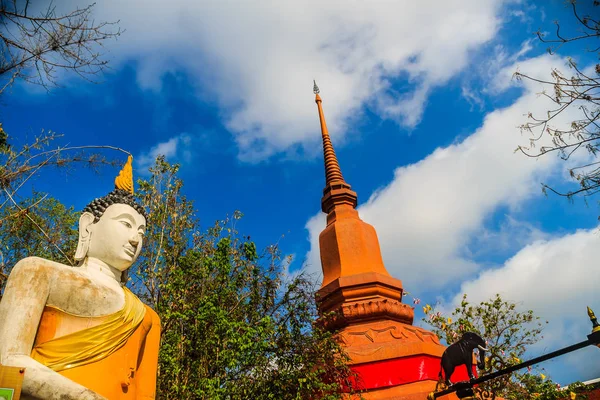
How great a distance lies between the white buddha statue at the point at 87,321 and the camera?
336 centimetres

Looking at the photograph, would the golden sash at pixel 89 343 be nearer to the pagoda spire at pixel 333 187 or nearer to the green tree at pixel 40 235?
the green tree at pixel 40 235

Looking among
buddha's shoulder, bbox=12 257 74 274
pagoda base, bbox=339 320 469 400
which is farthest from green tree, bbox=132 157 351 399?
buddha's shoulder, bbox=12 257 74 274

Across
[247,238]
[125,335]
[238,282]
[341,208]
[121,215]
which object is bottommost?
[125,335]

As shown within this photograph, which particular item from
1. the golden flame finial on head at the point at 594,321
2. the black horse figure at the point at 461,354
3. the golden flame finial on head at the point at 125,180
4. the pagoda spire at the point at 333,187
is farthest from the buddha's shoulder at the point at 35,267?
the pagoda spire at the point at 333,187

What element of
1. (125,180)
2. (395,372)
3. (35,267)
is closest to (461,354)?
(395,372)

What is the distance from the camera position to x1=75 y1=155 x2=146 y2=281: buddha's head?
14.2 feet

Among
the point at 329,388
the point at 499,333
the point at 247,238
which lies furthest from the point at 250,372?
the point at 499,333

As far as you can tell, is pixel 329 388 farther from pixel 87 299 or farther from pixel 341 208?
pixel 341 208

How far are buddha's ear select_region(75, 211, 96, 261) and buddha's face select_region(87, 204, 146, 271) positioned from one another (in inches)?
1.3

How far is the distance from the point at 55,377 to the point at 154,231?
6.39 m

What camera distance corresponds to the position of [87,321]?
3775 mm

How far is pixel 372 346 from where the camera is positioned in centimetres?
969

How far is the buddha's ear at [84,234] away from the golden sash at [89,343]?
0.68 metres

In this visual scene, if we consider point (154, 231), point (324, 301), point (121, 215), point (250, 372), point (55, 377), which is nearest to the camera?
point (55, 377)
